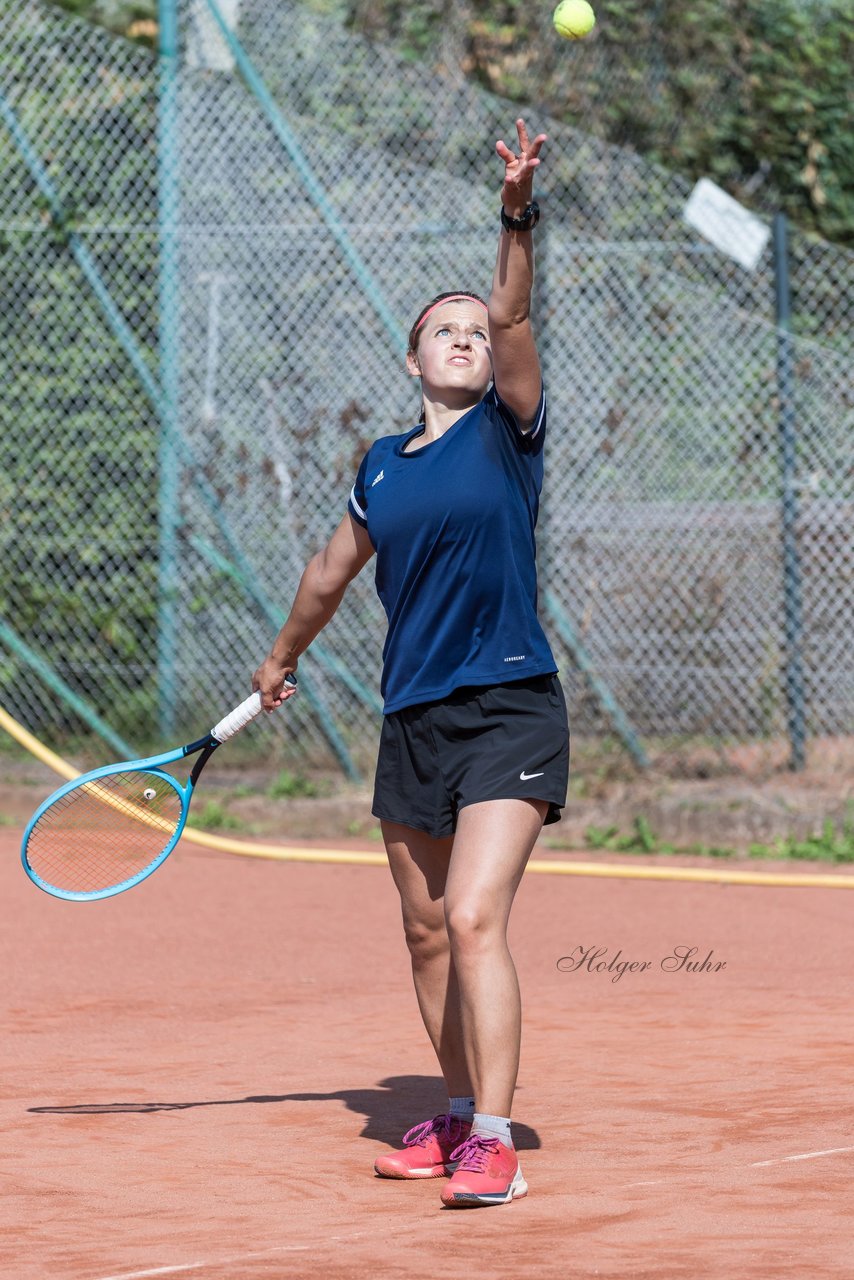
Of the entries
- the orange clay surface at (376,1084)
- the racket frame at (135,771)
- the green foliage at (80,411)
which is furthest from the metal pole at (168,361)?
the racket frame at (135,771)

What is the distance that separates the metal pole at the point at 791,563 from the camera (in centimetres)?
939

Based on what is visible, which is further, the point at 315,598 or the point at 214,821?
the point at 214,821

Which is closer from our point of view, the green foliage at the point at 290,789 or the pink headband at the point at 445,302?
the pink headband at the point at 445,302

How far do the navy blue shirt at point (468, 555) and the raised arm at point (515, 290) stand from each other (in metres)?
0.13

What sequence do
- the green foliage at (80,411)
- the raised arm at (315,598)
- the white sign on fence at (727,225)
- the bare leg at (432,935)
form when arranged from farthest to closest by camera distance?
the green foliage at (80,411) < the white sign on fence at (727,225) < the raised arm at (315,598) < the bare leg at (432,935)

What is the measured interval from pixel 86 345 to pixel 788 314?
378 cm

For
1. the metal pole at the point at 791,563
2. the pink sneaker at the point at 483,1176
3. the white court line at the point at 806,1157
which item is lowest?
the metal pole at the point at 791,563

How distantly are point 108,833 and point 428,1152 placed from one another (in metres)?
1.29

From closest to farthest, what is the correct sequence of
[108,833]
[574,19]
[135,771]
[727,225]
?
[135,771] < [108,833] < [574,19] < [727,225]

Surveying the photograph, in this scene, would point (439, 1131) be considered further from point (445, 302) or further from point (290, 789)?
point (290, 789)

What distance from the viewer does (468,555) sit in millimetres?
4184

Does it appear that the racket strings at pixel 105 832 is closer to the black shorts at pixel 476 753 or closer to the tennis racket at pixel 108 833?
the tennis racket at pixel 108 833

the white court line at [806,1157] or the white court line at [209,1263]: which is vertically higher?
the white court line at [806,1157]

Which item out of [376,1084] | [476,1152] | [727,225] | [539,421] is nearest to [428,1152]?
[476,1152]
